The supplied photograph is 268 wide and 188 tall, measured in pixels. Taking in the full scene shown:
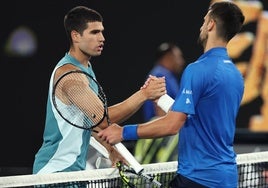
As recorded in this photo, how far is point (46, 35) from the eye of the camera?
10.6 meters

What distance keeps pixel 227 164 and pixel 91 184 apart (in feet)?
3.17

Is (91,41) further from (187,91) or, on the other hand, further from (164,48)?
(164,48)

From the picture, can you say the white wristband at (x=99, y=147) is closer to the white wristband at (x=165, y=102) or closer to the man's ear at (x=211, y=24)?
the white wristband at (x=165, y=102)

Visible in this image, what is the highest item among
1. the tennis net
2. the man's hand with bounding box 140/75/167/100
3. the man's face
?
the man's face

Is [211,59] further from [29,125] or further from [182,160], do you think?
[29,125]

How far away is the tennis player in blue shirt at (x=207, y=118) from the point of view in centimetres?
513

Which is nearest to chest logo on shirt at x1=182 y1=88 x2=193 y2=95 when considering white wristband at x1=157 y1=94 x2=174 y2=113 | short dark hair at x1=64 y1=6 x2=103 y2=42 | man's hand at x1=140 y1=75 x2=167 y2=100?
white wristband at x1=157 y1=94 x2=174 y2=113

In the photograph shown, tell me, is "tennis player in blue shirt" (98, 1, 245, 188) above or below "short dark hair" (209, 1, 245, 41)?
below

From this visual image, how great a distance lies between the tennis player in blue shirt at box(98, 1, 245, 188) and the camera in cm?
513

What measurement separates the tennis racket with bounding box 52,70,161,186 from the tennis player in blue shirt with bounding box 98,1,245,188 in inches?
8.4

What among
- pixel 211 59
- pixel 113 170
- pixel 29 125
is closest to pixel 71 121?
pixel 113 170

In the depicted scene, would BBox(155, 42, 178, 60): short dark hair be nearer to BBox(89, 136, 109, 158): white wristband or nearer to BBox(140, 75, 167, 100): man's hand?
BBox(89, 136, 109, 158): white wristband

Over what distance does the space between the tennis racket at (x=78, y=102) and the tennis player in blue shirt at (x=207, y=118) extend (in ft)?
0.70

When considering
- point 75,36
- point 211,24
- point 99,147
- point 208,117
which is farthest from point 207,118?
point 75,36
